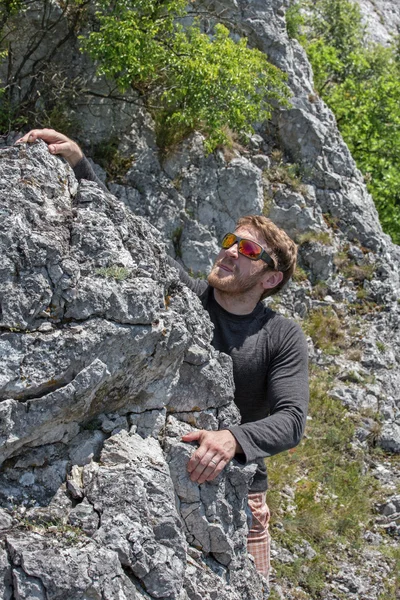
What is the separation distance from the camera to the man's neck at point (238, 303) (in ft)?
15.3

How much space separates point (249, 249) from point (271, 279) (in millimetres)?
269

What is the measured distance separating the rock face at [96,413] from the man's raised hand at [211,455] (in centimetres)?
9

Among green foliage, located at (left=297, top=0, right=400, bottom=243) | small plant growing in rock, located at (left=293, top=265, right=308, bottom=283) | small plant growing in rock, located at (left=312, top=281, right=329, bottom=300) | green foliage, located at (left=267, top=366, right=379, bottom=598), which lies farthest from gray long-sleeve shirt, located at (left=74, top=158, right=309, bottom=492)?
green foliage, located at (left=297, top=0, right=400, bottom=243)

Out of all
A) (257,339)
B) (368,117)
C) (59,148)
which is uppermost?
(368,117)

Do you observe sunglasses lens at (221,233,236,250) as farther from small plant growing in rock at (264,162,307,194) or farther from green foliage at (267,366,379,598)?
small plant growing in rock at (264,162,307,194)

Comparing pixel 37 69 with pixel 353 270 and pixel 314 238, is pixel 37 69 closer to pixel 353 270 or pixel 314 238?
pixel 314 238

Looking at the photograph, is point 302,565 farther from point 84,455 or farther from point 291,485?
point 84,455

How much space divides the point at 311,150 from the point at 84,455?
35.1ft

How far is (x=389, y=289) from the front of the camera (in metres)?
12.7

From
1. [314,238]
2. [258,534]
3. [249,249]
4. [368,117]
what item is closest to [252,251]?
[249,249]

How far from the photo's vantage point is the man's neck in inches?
183

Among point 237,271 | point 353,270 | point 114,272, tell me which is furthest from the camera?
point 353,270

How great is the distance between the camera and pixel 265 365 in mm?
4441

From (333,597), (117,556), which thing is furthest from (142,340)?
(333,597)
